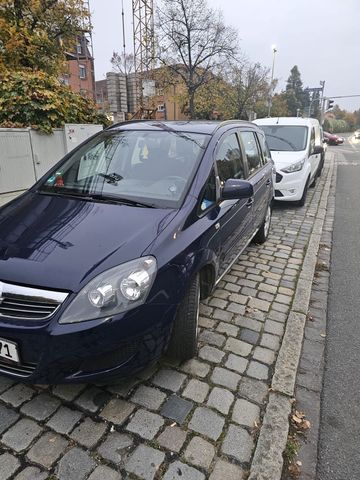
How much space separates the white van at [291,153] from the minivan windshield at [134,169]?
472 cm

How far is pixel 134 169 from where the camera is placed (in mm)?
2965

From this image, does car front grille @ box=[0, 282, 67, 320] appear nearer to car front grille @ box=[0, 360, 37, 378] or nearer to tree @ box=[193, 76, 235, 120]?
car front grille @ box=[0, 360, 37, 378]

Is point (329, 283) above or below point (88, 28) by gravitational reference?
below

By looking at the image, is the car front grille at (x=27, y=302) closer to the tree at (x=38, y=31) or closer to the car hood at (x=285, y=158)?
the car hood at (x=285, y=158)

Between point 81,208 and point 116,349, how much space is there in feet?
3.58

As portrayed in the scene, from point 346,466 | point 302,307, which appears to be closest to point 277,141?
point 302,307

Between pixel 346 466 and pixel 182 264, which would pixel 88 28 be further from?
pixel 346 466

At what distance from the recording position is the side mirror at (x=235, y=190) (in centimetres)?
289

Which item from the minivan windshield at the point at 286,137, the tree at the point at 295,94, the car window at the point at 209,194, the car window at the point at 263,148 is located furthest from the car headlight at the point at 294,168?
the tree at the point at 295,94

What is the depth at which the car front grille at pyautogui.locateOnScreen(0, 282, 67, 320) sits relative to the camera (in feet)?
6.10

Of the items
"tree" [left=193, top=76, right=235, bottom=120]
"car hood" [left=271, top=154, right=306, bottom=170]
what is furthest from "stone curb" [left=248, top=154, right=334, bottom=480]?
"tree" [left=193, top=76, right=235, bottom=120]

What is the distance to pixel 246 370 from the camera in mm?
2619

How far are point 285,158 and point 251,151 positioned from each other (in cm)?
361

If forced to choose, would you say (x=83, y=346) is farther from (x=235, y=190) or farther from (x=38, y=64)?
(x=38, y=64)
